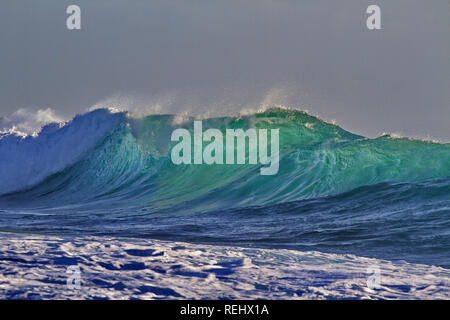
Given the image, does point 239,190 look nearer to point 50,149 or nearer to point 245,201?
point 245,201

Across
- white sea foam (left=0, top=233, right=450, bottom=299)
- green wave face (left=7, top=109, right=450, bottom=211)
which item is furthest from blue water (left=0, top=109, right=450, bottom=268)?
white sea foam (left=0, top=233, right=450, bottom=299)

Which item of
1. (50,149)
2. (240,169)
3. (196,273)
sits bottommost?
(196,273)

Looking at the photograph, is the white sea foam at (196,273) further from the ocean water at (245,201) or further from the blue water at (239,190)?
the blue water at (239,190)

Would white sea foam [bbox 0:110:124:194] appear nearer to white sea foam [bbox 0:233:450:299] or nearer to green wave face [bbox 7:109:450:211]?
green wave face [bbox 7:109:450:211]

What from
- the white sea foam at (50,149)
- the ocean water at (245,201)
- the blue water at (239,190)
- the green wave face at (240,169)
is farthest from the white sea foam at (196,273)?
the white sea foam at (50,149)

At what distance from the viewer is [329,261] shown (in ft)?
22.3

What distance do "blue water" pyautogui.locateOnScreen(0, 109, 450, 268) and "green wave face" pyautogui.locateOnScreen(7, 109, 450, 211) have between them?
0.03 m

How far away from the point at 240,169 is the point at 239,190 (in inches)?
76.0

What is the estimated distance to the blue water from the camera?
29.5 ft

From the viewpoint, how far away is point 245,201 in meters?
13.2

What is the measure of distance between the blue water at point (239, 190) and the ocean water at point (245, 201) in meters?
0.04

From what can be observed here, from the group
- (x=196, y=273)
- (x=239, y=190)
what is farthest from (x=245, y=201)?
(x=196, y=273)

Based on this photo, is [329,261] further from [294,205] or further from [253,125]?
[253,125]

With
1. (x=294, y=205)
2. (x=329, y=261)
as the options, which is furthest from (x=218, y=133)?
(x=329, y=261)
